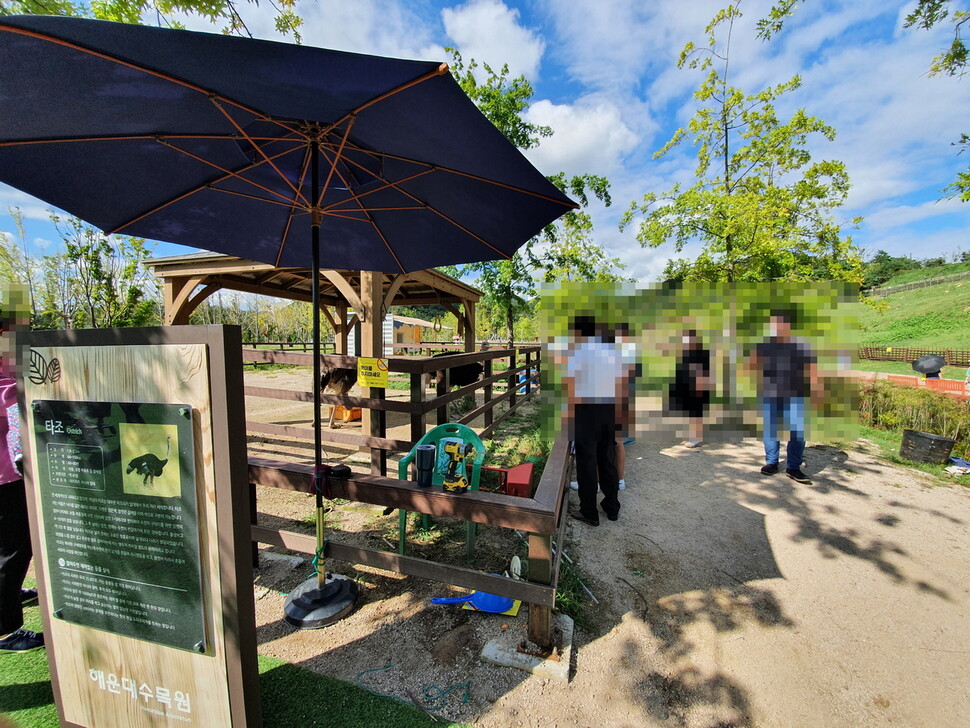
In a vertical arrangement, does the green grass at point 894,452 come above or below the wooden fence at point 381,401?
below

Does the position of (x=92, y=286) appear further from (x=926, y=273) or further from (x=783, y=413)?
(x=926, y=273)

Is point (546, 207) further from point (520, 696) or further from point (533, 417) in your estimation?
point (533, 417)

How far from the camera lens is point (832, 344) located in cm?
320

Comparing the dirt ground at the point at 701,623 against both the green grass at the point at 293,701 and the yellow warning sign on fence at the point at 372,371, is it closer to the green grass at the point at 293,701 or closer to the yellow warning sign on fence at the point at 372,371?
the green grass at the point at 293,701

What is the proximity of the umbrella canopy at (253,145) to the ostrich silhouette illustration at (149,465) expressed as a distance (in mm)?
1137

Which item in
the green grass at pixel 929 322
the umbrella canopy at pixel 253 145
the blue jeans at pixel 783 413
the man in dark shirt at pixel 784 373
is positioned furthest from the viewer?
the green grass at pixel 929 322

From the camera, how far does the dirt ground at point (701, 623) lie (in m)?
1.69

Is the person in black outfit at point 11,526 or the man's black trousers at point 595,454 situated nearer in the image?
the person in black outfit at point 11,526

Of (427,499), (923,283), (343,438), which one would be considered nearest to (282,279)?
(343,438)

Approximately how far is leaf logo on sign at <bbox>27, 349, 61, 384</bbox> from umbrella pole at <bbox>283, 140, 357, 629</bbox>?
0.87 meters

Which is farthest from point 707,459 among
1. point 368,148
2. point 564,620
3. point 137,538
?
point 137,538

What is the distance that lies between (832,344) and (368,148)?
3.85 metres

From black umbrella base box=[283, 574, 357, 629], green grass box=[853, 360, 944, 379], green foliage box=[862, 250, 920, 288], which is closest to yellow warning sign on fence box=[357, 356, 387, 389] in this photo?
black umbrella base box=[283, 574, 357, 629]

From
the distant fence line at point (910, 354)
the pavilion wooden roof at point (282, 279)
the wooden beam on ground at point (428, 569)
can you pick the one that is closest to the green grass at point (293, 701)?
the wooden beam on ground at point (428, 569)
